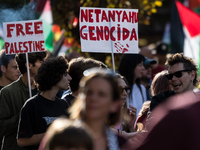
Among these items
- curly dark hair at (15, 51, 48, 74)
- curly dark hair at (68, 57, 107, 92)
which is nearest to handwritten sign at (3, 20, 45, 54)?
curly dark hair at (15, 51, 48, 74)

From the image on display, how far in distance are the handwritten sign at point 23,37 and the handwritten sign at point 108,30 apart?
644 millimetres

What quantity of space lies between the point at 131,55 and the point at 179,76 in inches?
61.7

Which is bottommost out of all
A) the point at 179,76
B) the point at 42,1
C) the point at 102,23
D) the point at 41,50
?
the point at 179,76

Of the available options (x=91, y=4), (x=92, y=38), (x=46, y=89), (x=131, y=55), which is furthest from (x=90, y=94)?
(x=91, y=4)

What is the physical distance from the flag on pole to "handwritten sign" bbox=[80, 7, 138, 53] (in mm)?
3500

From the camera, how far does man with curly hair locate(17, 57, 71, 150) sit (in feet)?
11.7

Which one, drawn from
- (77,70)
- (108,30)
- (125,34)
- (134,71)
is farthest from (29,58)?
(134,71)

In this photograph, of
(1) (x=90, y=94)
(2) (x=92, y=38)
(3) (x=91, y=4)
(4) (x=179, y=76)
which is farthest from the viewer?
(3) (x=91, y=4)

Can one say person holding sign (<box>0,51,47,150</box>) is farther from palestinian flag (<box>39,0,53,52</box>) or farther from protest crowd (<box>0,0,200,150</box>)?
palestinian flag (<box>39,0,53,52</box>)

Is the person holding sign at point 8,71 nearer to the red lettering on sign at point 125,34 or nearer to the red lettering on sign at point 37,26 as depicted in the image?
the red lettering on sign at point 37,26

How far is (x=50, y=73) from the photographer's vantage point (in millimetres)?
4027

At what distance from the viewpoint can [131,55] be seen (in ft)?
19.8

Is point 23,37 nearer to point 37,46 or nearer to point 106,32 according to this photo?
point 37,46

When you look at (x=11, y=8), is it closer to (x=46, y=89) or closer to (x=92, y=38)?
(x=92, y=38)
